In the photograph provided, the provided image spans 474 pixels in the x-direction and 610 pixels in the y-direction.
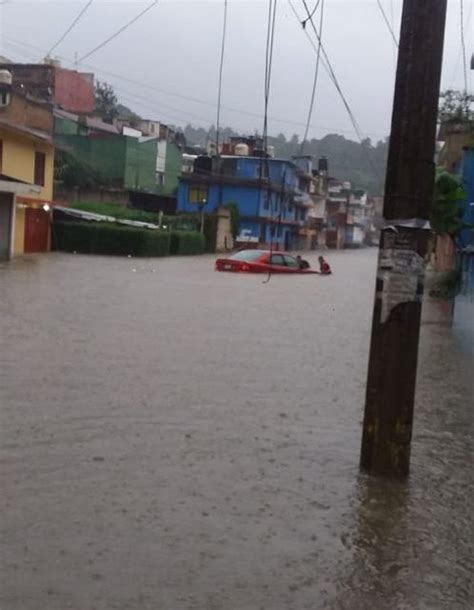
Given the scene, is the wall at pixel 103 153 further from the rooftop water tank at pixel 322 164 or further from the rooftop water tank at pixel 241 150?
the rooftop water tank at pixel 322 164

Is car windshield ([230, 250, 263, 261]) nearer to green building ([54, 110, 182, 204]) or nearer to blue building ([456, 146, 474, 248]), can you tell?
blue building ([456, 146, 474, 248])

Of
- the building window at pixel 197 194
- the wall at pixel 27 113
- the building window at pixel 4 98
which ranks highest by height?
the building window at pixel 4 98

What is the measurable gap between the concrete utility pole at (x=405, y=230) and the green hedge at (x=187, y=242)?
45.1 metres

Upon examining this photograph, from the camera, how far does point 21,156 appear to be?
38812 millimetres

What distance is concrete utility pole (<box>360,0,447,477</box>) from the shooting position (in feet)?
19.7

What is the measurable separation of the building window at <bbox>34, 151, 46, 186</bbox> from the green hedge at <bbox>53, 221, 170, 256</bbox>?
4252 millimetres

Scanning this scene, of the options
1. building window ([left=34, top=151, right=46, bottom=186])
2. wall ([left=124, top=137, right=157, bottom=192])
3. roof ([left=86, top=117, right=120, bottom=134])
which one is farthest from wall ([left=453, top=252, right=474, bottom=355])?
roof ([left=86, top=117, right=120, bottom=134])

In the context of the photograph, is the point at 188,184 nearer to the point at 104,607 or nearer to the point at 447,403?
the point at 447,403

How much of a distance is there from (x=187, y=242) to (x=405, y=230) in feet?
157

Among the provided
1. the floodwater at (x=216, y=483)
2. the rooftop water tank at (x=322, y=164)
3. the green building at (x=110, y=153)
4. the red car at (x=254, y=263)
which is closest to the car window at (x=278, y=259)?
the red car at (x=254, y=263)

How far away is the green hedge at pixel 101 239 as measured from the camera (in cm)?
4544

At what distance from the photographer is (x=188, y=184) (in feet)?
230

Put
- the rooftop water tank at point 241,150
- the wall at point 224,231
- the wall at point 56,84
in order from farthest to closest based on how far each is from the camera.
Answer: the rooftop water tank at point 241,150 → the wall at point 56,84 → the wall at point 224,231

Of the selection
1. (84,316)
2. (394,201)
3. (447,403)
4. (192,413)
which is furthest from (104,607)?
(84,316)
